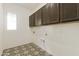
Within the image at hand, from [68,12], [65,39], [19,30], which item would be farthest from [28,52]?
[19,30]

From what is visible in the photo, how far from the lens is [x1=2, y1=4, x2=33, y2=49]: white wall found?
14.5ft

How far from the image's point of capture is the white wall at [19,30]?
14.5 feet

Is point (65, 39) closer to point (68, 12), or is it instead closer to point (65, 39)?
point (65, 39)

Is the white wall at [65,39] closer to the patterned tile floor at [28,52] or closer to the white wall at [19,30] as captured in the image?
the patterned tile floor at [28,52]

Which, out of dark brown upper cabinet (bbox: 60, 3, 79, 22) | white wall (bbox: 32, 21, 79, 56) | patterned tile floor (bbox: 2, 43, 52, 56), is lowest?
patterned tile floor (bbox: 2, 43, 52, 56)

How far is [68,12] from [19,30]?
377 cm

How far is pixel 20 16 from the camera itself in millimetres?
4852

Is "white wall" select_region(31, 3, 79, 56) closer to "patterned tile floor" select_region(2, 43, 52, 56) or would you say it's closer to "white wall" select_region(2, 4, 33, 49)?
"patterned tile floor" select_region(2, 43, 52, 56)

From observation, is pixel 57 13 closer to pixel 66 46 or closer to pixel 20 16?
pixel 66 46

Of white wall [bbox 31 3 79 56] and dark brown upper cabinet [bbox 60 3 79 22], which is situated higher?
dark brown upper cabinet [bbox 60 3 79 22]

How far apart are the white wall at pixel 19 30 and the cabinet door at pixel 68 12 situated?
3.36 m

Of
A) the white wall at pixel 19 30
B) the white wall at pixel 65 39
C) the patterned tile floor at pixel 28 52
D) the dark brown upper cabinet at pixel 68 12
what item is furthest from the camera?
the white wall at pixel 19 30

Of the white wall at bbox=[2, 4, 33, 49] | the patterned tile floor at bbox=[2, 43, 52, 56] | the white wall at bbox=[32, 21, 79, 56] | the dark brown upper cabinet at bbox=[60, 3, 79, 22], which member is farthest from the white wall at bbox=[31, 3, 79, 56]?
the white wall at bbox=[2, 4, 33, 49]

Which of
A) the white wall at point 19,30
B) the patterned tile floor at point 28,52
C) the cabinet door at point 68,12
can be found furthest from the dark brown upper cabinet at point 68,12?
the white wall at point 19,30
